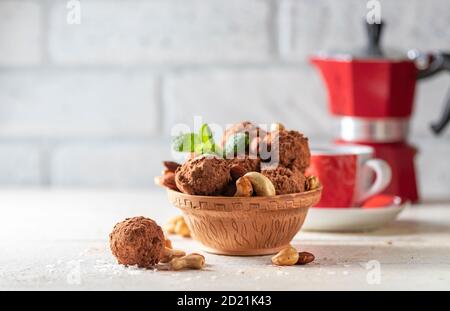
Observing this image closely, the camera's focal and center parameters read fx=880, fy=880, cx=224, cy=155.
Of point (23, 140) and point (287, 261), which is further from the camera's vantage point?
point (23, 140)

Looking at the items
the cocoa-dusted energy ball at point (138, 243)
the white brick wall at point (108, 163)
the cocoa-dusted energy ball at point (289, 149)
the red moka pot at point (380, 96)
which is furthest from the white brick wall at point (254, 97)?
the cocoa-dusted energy ball at point (138, 243)

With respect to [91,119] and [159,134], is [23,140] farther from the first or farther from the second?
[159,134]

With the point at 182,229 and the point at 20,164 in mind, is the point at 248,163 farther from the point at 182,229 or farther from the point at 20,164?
the point at 20,164

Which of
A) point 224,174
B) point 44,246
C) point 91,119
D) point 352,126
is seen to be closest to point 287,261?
point 224,174

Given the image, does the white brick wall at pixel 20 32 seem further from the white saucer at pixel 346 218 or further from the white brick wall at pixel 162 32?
the white saucer at pixel 346 218

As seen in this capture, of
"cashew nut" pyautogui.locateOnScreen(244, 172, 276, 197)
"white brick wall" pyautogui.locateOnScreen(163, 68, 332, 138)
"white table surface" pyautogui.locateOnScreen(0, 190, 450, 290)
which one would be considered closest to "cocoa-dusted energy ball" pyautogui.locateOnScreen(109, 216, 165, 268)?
"white table surface" pyautogui.locateOnScreen(0, 190, 450, 290)
